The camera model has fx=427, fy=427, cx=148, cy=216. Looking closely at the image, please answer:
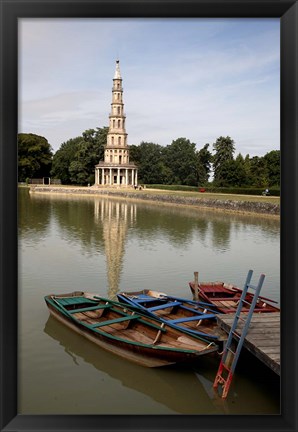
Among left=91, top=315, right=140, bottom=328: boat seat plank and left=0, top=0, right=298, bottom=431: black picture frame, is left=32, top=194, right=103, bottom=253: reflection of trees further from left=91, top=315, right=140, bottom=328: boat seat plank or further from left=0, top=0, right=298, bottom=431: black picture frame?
left=0, top=0, right=298, bottom=431: black picture frame

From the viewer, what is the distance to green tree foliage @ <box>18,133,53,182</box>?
59.9 meters

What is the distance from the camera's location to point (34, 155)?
61906 millimetres

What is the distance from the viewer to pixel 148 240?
20.3m

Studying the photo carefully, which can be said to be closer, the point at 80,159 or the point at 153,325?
the point at 153,325

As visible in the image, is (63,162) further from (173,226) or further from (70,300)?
(70,300)

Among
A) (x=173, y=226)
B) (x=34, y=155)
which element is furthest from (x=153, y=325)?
(x=34, y=155)

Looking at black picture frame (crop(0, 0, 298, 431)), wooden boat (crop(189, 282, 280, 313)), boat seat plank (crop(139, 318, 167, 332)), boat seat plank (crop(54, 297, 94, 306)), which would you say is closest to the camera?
black picture frame (crop(0, 0, 298, 431))

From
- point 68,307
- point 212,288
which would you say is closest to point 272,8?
point 68,307

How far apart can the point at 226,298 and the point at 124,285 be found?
3.66m

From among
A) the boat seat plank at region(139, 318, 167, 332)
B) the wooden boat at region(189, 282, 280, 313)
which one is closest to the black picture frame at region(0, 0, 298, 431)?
the boat seat plank at region(139, 318, 167, 332)

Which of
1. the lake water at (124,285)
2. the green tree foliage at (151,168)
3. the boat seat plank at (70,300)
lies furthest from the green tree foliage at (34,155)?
the boat seat plank at (70,300)

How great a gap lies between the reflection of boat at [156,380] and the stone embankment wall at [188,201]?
996 inches

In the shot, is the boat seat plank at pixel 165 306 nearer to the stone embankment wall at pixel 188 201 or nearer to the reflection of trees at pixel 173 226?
the reflection of trees at pixel 173 226

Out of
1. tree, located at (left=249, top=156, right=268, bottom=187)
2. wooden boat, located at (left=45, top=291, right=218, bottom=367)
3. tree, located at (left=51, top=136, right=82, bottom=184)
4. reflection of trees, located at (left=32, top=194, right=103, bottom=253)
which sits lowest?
wooden boat, located at (left=45, top=291, right=218, bottom=367)
